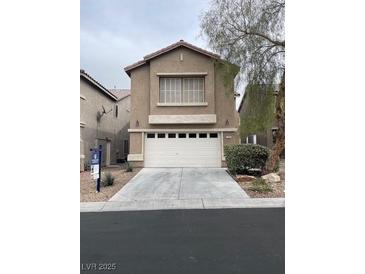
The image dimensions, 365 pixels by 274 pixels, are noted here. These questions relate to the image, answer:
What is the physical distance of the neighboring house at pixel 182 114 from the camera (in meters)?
14.8

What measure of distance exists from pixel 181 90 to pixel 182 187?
682cm

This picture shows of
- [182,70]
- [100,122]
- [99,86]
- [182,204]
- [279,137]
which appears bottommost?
[182,204]

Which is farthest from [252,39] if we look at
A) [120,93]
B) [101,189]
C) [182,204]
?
[120,93]

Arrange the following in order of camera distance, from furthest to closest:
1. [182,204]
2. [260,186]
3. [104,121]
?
[104,121]
[260,186]
[182,204]

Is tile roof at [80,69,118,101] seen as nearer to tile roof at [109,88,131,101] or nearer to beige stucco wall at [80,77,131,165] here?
beige stucco wall at [80,77,131,165]

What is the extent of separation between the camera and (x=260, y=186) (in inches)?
366

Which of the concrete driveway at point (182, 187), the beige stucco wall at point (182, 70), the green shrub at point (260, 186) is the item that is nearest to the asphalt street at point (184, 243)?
the concrete driveway at point (182, 187)

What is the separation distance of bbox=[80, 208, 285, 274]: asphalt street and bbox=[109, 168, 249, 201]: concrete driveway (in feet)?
6.22

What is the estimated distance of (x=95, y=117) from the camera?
16.8 meters

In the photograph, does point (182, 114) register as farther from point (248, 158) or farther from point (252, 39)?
point (252, 39)
